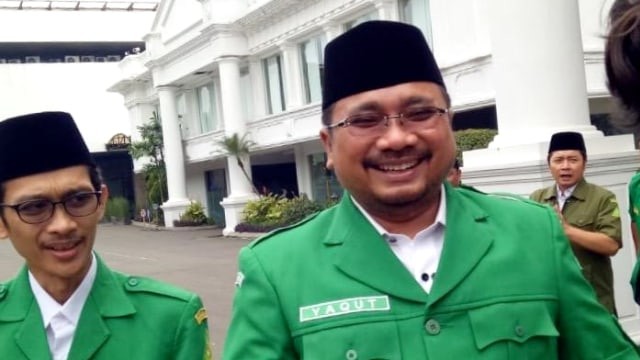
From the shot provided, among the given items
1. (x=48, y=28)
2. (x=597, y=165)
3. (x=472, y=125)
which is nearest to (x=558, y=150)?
(x=597, y=165)

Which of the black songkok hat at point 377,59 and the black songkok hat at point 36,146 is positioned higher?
the black songkok hat at point 377,59

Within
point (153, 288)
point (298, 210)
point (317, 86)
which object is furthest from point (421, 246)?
point (317, 86)

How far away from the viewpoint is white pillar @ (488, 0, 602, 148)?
6.58m

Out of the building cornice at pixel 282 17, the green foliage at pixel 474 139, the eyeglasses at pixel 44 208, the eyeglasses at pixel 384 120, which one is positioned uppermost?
the building cornice at pixel 282 17

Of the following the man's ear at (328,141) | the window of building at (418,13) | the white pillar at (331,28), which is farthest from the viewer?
the white pillar at (331,28)

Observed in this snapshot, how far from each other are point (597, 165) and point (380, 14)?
13386 millimetres

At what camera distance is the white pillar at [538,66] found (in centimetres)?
658

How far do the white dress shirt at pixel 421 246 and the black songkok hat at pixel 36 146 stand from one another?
1.00 metres

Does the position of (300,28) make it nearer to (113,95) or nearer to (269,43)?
(269,43)

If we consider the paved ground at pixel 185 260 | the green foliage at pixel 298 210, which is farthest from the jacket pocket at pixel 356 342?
the green foliage at pixel 298 210

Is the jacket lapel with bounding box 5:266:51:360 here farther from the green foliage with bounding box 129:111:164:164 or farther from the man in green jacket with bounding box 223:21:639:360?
the green foliage with bounding box 129:111:164:164

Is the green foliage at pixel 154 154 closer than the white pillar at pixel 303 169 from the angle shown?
No

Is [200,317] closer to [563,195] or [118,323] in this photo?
[118,323]

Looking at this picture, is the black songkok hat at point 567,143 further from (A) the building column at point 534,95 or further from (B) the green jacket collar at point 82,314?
(B) the green jacket collar at point 82,314
